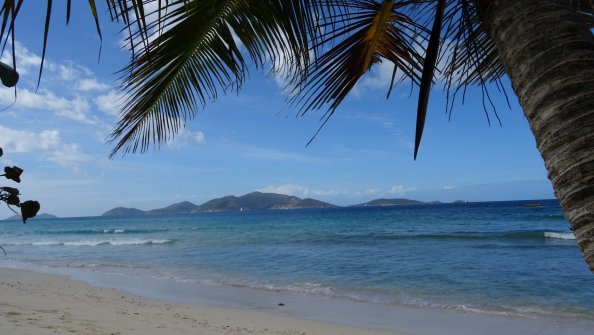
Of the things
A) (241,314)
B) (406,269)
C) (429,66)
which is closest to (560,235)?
(406,269)

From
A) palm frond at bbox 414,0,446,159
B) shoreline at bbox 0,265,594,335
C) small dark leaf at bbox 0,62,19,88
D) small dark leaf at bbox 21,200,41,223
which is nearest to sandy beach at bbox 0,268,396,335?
shoreline at bbox 0,265,594,335

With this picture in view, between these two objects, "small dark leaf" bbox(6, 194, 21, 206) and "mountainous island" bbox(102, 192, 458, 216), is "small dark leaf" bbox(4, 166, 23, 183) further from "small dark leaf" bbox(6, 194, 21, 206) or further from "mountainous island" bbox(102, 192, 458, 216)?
"mountainous island" bbox(102, 192, 458, 216)

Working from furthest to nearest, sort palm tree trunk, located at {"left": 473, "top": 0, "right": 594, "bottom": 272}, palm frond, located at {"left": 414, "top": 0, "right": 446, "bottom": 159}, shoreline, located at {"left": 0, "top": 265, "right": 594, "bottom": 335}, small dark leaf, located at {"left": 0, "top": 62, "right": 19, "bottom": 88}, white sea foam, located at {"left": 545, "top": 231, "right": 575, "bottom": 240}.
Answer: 1. white sea foam, located at {"left": 545, "top": 231, "right": 575, "bottom": 240}
2. shoreline, located at {"left": 0, "top": 265, "right": 594, "bottom": 335}
3. small dark leaf, located at {"left": 0, "top": 62, "right": 19, "bottom": 88}
4. palm frond, located at {"left": 414, "top": 0, "right": 446, "bottom": 159}
5. palm tree trunk, located at {"left": 473, "top": 0, "right": 594, "bottom": 272}

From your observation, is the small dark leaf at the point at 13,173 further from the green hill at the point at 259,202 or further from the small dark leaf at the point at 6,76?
the green hill at the point at 259,202

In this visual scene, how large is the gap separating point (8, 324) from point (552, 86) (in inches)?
248

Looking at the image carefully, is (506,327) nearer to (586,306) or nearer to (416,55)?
(586,306)

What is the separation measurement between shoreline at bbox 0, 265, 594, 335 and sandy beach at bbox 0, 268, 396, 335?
12mm

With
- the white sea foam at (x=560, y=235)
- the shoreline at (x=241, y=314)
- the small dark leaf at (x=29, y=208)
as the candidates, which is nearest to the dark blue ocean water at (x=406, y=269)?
the white sea foam at (x=560, y=235)

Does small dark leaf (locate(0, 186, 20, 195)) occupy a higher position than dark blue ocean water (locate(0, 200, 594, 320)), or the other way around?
small dark leaf (locate(0, 186, 20, 195))

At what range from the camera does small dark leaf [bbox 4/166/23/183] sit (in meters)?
1.48

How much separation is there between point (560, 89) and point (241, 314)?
7848 mm

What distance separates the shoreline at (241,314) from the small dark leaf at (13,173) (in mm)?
4590

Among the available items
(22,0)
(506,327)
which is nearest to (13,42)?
(22,0)

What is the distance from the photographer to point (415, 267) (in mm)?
13523
